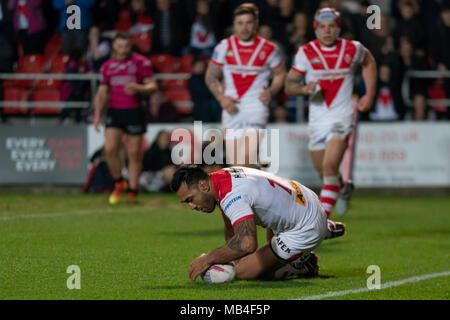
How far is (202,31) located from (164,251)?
1013cm

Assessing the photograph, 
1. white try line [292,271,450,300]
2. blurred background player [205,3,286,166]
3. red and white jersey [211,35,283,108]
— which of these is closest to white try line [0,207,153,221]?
blurred background player [205,3,286,166]

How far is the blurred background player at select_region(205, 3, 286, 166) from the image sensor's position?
38.5 feet

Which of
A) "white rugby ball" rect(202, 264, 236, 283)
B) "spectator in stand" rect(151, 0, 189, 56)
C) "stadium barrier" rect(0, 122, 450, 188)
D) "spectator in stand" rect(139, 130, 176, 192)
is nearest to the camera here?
"white rugby ball" rect(202, 264, 236, 283)

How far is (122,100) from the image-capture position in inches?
569

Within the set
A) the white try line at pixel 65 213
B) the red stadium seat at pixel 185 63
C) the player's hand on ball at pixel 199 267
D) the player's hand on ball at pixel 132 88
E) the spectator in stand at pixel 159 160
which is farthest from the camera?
the red stadium seat at pixel 185 63

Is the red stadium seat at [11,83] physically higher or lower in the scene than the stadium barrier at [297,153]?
higher

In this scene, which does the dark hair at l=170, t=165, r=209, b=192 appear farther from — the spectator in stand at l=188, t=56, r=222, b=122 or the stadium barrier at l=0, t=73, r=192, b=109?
the stadium barrier at l=0, t=73, r=192, b=109

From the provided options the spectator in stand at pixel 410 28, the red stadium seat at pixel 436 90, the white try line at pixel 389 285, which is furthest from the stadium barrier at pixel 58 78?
the white try line at pixel 389 285

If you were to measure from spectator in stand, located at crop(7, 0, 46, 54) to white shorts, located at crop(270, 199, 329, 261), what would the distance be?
12733 mm

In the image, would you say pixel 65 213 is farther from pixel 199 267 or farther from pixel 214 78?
pixel 199 267

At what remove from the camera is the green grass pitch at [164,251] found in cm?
680

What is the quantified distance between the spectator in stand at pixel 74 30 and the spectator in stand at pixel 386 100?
598cm

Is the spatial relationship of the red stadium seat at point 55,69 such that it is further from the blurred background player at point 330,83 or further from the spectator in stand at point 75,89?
the blurred background player at point 330,83

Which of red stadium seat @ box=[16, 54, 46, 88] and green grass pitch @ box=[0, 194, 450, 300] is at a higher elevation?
red stadium seat @ box=[16, 54, 46, 88]
